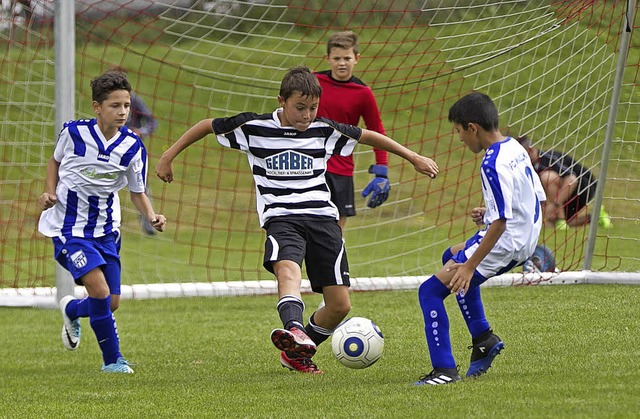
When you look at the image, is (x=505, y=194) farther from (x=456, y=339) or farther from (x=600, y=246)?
(x=600, y=246)

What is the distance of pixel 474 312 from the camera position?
533cm

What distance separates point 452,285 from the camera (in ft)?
16.5

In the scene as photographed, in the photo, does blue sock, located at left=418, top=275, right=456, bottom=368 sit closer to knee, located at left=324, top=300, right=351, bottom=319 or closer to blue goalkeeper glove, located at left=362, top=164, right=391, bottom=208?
knee, located at left=324, top=300, right=351, bottom=319

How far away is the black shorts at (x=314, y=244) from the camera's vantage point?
221 inches

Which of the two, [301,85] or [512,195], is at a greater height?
[301,85]

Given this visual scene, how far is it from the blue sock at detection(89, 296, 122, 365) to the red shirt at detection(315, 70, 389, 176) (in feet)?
6.22

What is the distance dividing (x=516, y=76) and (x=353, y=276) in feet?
8.10

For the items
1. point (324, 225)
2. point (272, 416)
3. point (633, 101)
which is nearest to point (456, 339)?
point (324, 225)

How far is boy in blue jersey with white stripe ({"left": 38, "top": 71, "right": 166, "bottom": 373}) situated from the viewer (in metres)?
6.23

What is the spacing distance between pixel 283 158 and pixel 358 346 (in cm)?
108

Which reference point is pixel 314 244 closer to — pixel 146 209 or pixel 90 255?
pixel 146 209

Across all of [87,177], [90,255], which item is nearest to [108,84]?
[87,177]

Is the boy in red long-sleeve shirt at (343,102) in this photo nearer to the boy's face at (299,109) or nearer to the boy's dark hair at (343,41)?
the boy's dark hair at (343,41)

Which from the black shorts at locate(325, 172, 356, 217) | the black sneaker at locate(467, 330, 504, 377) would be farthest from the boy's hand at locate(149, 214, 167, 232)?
the black sneaker at locate(467, 330, 504, 377)
